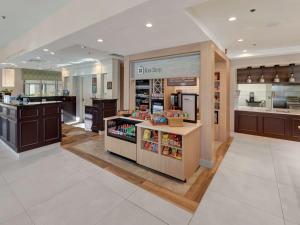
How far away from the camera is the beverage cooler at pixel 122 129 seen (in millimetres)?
3543

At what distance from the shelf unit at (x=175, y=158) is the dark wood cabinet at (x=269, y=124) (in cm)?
357

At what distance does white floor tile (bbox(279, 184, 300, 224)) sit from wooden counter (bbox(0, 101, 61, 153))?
16.2 ft

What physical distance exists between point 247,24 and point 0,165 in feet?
18.7

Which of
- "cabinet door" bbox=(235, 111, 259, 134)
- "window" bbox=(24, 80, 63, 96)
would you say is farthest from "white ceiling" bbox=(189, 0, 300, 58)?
"window" bbox=(24, 80, 63, 96)

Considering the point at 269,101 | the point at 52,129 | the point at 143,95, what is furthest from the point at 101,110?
the point at 269,101

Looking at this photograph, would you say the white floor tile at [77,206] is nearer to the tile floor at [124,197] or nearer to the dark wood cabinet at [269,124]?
the tile floor at [124,197]

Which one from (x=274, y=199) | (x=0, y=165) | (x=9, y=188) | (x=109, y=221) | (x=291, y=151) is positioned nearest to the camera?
(x=109, y=221)

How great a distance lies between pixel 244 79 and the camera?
604 centimetres

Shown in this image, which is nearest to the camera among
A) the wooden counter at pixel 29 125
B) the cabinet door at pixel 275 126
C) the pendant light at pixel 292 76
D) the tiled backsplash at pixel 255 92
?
the wooden counter at pixel 29 125

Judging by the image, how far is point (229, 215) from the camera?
80.7 inches

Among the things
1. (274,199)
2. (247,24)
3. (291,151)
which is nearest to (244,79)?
(291,151)

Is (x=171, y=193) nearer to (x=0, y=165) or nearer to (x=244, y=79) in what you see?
(x=0, y=165)

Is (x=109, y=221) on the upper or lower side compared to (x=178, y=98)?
lower

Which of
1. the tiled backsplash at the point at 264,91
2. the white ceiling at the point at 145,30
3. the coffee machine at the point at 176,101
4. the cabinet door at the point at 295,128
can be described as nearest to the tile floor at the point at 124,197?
the cabinet door at the point at 295,128
